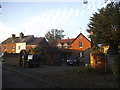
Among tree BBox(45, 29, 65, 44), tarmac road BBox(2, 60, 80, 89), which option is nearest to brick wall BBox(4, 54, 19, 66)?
tarmac road BBox(2, 60, 80, 89)

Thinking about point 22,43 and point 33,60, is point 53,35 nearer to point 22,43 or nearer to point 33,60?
point 22,43

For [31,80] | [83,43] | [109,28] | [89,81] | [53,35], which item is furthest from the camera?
[53,35]

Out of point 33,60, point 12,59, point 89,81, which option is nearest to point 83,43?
point 12,59

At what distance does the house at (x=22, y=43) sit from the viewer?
158 feet

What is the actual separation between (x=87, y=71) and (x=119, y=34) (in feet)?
44.0

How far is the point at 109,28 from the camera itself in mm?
25562

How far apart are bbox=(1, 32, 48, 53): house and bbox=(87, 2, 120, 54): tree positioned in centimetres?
2416

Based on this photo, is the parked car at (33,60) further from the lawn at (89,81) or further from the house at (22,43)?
the house at (22,43)

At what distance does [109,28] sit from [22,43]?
32.7 m

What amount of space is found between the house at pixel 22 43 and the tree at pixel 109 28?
79.3 feet

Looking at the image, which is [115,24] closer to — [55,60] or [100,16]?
[100,16]

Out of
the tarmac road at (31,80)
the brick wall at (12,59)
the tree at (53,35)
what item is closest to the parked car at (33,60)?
the brick wall at (12,59)

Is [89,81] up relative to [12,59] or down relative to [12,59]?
down

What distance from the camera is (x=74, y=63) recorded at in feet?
80.9
